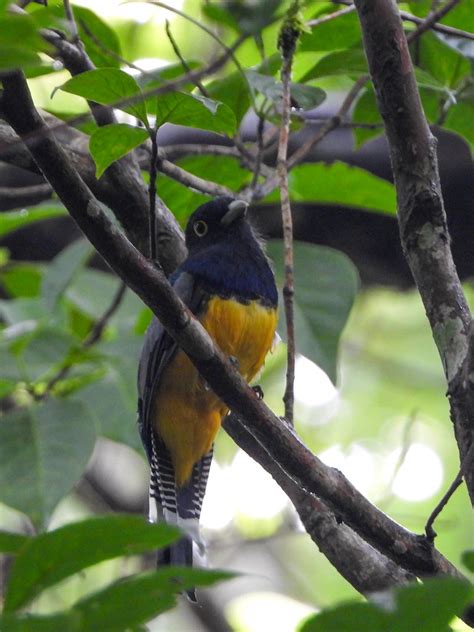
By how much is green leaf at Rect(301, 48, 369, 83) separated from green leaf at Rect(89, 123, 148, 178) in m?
0.80

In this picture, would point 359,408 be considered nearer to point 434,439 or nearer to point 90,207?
point 434,439

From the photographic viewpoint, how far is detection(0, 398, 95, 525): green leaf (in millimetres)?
2928

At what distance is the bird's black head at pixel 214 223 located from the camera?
347 cm

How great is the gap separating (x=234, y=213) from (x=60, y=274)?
637 mm

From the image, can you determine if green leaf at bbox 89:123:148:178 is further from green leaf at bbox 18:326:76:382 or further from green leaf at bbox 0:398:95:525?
green leaf at bbox 18:326:76:382

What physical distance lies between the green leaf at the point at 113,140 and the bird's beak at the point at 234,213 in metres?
Result: 1.13

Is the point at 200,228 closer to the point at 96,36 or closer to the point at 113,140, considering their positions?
the point at 96,36


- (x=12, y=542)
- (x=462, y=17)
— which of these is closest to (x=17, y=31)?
(x=12, y=542)

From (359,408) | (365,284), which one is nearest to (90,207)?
(365,284)

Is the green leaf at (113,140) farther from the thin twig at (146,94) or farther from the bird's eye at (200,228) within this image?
the bird's eye at (200,228)

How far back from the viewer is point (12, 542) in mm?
1131

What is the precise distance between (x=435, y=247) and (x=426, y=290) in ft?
0.30

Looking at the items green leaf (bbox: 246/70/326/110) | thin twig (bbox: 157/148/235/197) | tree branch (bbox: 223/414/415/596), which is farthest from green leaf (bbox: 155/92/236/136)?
tree branch (bbox: 223/414/415/596)

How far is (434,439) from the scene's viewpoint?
6.79 m
